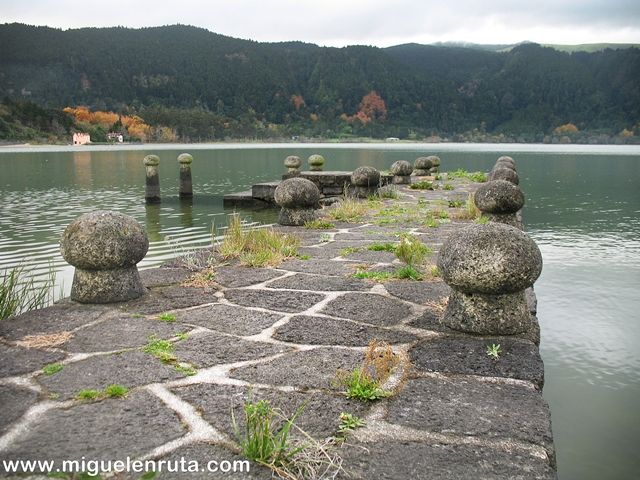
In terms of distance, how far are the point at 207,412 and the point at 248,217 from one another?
1579 centimetres

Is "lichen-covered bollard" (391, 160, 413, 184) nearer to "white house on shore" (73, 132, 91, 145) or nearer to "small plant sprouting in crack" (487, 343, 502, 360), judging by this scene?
"small plant sprouting in crack" (487, 343, 502, 360)

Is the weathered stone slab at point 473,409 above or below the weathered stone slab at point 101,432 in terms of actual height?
above

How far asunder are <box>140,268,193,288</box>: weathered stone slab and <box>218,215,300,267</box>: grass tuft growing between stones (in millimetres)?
801

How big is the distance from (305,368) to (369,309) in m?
1.49

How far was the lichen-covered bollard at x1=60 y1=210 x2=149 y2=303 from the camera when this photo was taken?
530 cm

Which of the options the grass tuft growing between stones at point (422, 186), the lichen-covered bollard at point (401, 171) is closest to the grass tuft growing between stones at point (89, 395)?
the grass tuft growing between stones at point (422, 186)

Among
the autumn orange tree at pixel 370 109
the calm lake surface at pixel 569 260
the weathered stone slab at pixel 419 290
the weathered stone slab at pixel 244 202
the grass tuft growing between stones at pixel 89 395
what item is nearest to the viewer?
the grass tuft growing between stones at pixel 89 395

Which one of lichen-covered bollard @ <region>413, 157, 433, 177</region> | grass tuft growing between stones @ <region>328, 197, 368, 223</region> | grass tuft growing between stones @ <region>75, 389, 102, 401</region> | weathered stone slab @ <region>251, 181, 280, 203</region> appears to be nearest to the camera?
grass tuft growing between stones @ <region>75, 389, 102, 401</region>

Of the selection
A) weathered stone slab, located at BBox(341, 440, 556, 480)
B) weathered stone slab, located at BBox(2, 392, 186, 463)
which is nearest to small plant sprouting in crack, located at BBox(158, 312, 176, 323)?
weathered stone slab, located at BBox(2, 392, 186, 463)

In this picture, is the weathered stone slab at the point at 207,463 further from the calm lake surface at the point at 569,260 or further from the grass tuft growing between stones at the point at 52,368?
the calm lake surface at the point at 569,260

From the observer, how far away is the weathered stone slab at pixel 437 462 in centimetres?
269

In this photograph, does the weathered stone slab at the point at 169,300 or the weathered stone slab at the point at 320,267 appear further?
the weathered stone slab at the point at 320,267

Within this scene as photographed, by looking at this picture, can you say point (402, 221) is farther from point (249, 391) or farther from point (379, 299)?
point (249, 391)

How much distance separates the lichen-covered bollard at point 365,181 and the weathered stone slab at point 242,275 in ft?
30.6
